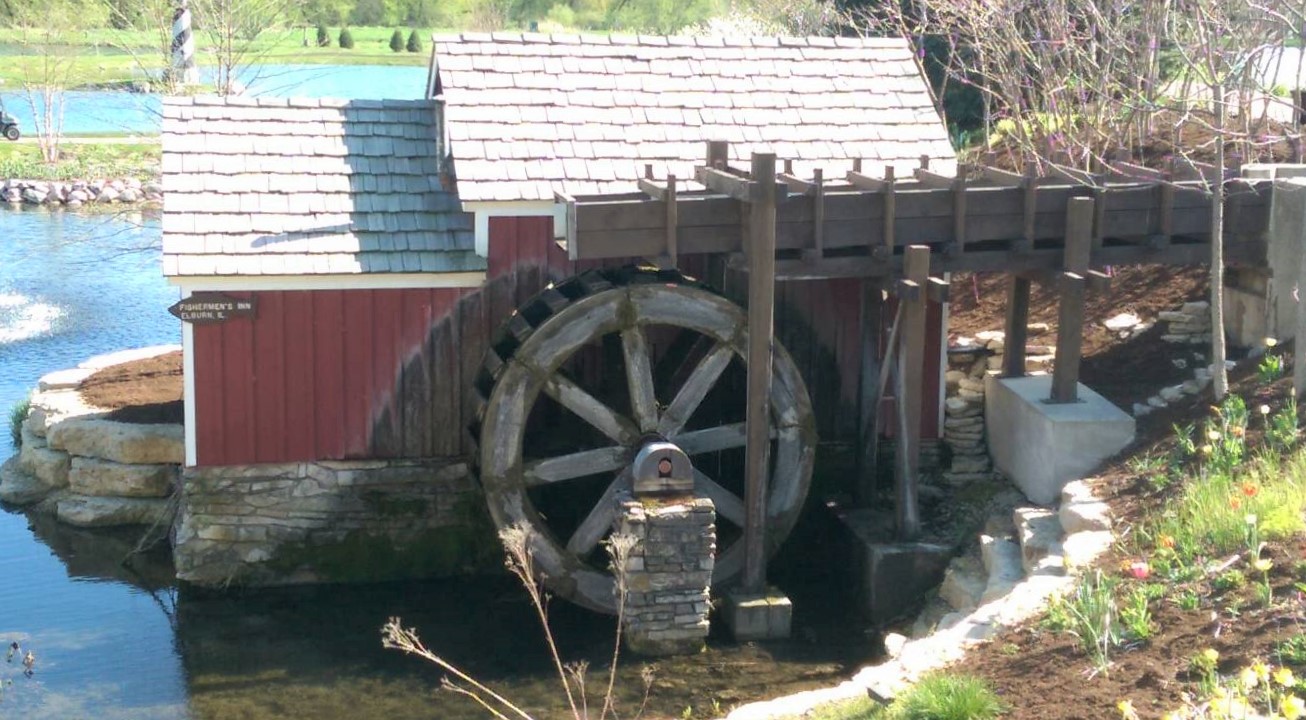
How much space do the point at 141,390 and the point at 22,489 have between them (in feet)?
3.67

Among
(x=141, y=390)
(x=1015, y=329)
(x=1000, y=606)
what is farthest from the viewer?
(x=141, y=390)

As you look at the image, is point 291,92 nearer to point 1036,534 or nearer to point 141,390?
point 141,390

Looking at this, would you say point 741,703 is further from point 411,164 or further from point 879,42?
point 879,42

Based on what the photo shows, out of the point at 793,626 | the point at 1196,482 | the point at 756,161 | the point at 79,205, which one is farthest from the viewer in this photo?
the point at 79,205

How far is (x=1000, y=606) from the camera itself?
278 inches

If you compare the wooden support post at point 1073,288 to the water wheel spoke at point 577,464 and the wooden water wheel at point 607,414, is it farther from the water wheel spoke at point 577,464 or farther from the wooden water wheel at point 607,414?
the water wheel spoke at point 577,464

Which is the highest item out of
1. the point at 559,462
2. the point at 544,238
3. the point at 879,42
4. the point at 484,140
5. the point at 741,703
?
the point at 879,42

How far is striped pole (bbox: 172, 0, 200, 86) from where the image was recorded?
1589 cm

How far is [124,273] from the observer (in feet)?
61.3

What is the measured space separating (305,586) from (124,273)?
33.9 ft

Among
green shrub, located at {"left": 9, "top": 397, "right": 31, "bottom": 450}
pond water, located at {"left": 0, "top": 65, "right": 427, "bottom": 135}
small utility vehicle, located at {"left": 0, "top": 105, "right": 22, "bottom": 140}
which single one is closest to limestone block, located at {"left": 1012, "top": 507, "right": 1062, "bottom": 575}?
green shrub, located at {"left": 9, "top": 397, "right": 31, "bottom": 450}

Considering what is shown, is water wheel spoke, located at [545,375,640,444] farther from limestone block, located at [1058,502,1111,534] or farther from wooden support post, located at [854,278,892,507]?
limestone block, located at [1058,502,1111,534]

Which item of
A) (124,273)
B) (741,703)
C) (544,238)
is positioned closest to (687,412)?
(544,238)

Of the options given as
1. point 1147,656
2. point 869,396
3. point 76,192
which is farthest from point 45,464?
point 76,192
